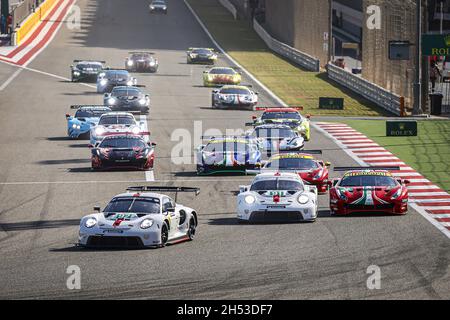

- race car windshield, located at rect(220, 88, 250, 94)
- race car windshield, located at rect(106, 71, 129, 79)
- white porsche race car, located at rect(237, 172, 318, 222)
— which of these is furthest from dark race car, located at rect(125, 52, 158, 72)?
white porsche race car, located at rect(237, 172, 318, 222)

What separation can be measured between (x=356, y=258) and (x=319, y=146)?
22823mm

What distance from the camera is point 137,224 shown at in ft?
85.6

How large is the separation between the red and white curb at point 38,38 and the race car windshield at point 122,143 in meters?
43.8

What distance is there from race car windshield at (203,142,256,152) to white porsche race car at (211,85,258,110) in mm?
21280

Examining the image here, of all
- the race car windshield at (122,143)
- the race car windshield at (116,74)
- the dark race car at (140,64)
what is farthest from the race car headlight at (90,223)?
the dark race car at (140,64)

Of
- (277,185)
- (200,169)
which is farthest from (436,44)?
(277,185)

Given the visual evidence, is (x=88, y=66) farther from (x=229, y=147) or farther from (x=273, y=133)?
(x=229, y=147)

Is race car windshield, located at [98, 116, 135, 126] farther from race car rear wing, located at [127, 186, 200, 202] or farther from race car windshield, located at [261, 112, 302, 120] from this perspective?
race car rear wing, located at [127, 186, 200, 202]

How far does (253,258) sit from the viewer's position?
81.1 ft

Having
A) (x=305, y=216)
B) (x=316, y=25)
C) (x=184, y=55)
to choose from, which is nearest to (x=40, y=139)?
(x=305, y=216)

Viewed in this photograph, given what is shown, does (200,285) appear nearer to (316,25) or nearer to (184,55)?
(316,25)

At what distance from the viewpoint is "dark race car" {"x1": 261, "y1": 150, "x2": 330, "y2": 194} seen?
3506cm

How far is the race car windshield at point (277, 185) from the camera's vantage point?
30703 millimetres

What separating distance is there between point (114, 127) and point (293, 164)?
37.9 ft
